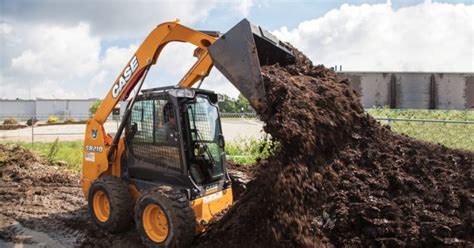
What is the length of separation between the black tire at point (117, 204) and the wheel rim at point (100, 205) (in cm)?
9

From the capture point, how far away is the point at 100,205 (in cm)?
575

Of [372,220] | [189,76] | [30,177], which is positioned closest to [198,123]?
[189,76]

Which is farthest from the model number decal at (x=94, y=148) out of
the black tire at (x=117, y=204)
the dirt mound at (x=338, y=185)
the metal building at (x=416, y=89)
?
the metal building at (x=416, y=89)

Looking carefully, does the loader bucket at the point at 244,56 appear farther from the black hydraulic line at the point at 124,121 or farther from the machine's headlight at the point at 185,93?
the black hydraulic line at the point at 124,121

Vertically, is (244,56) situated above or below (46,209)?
above

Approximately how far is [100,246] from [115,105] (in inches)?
83.0

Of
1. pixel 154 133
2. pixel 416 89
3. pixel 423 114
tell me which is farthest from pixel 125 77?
pixel 416 89

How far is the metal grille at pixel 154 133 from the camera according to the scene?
5.08 m

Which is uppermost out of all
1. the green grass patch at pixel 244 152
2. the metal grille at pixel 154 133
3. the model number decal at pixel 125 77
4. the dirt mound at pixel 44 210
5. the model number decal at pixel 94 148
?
the model number decal at pixel 125 77

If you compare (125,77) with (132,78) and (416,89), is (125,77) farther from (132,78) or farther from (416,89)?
(416,89)

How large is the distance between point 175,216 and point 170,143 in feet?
3.38

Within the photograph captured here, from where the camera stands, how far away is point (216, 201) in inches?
204

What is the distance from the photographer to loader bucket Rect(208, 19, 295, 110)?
453cm

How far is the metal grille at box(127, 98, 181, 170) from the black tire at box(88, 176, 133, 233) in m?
0.50
